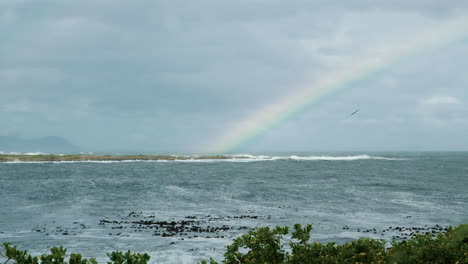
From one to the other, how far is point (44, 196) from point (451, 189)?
6895 centimetres

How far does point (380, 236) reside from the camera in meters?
31.4

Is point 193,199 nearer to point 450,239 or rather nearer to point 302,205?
point 302,205

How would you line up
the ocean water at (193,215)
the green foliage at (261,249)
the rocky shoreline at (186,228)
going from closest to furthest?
the green foliage at (261,249) < the ocean water at (193,215) < the rocky shoreline at (186,228)

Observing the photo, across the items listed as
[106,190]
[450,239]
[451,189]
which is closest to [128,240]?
[450,239]

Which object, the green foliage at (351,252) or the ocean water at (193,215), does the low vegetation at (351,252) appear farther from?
the ocean water at (193,215)

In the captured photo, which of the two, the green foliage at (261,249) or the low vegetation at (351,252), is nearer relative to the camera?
the low vegetation at (351,252)

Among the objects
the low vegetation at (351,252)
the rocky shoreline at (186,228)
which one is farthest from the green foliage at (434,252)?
the rocky shoreline at (186,228)

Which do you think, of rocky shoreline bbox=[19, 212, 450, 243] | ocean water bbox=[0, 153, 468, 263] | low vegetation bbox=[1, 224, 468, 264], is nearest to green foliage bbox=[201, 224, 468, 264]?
low vegetation bbox=[1, 224, 468, 264]

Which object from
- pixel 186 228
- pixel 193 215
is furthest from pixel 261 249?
pixel 193 215

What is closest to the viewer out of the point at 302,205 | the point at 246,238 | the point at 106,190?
the point at 246,238

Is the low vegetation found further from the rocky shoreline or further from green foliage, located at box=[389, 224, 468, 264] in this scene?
the rocky shoreline

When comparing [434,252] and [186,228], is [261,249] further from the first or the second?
[186,228]

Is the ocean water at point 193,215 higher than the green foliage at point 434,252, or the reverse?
the green foliage at point 434,252

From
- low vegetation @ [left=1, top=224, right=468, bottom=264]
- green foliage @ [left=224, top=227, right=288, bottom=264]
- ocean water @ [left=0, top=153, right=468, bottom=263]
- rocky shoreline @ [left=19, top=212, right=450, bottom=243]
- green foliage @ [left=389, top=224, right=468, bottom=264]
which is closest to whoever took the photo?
green foliage @ [left=389, top=224, right=468, bottom=264]
